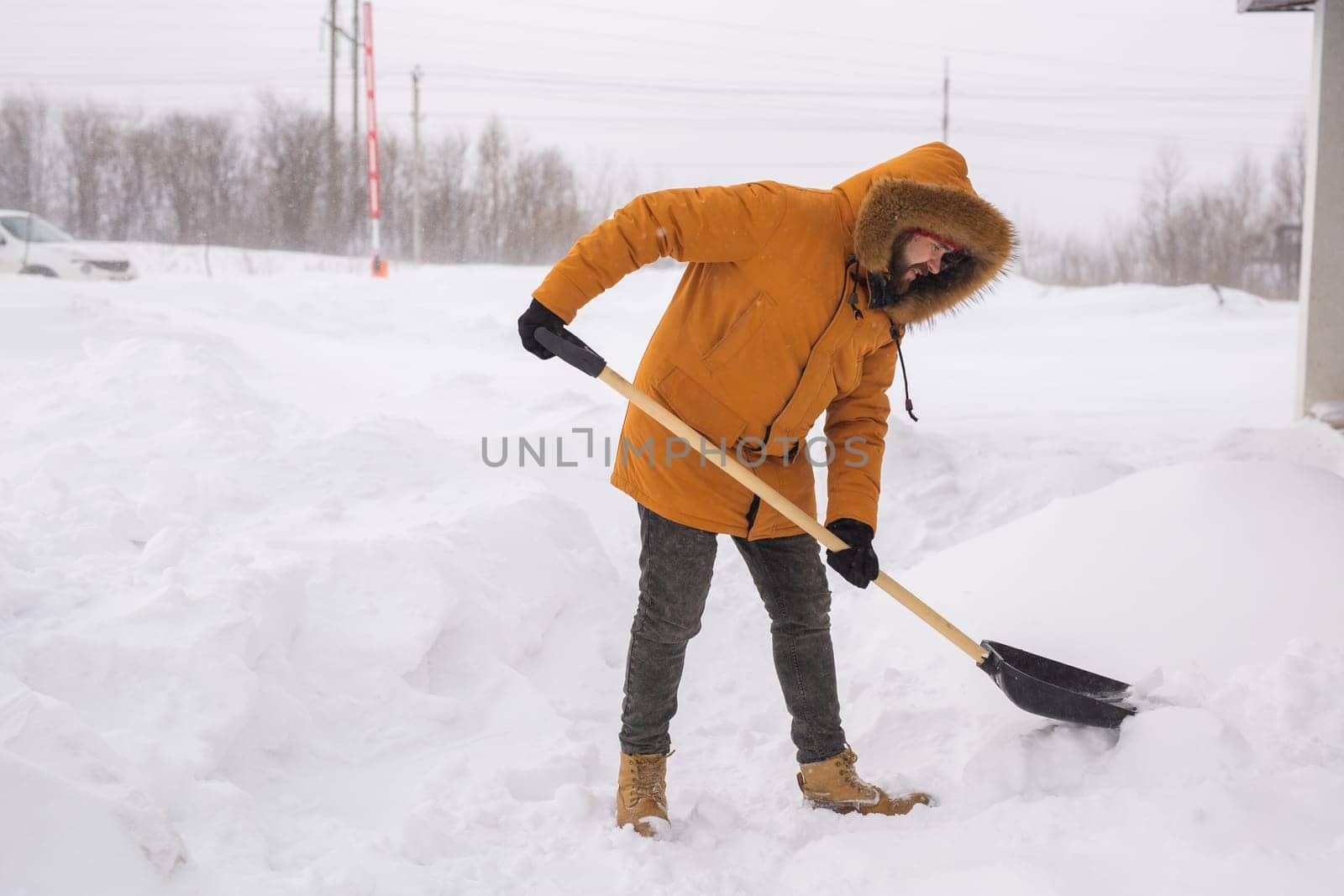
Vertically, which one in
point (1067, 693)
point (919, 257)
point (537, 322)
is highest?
point (919, 257)

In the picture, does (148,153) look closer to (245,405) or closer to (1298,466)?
(245,405)

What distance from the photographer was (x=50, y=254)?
36.0 feet

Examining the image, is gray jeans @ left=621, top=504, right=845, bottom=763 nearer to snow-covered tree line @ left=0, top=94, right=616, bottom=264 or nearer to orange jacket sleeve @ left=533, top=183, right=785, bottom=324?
orange jacket sleeve @ left=533, top=183, right=785, bottom=324

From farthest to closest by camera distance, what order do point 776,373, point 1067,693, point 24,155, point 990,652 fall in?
point 24,155 → point 990,652 → point 1067,693 → point 776,373

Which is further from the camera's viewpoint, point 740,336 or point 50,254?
point 50,254

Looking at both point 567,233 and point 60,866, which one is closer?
point 60,866

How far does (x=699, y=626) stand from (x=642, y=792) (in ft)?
1.23

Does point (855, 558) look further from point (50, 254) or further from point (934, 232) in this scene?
point (50, 254)

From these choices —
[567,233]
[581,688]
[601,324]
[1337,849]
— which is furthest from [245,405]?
[567,233]

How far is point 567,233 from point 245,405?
18598mm

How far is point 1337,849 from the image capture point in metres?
1.84

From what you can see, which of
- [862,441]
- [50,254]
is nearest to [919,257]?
[862,441]

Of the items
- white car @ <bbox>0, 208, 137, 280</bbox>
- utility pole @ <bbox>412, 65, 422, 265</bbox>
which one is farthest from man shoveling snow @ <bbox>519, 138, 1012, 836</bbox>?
utility pole @ <bbox>412, 65, 422, 265</bbox>

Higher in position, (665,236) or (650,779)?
(665,236)
